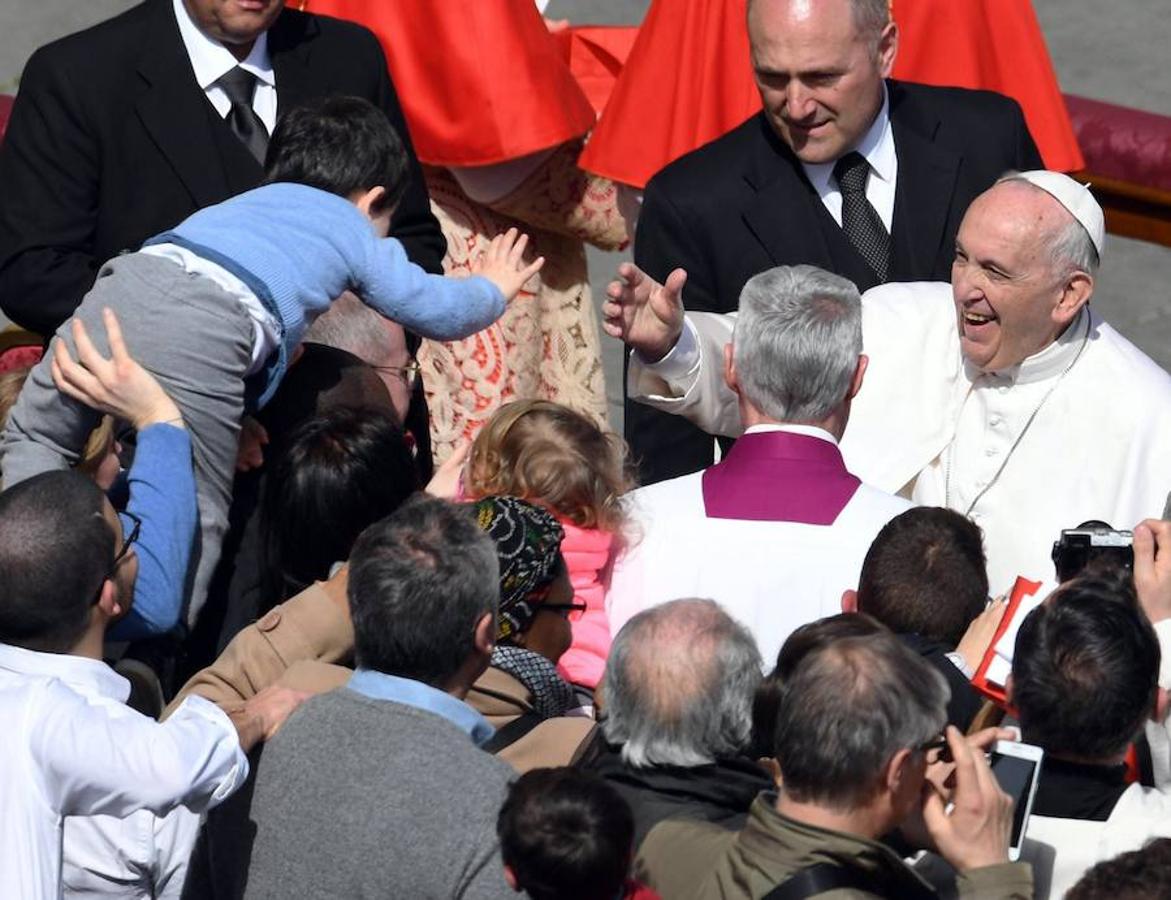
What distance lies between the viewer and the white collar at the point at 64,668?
3469 mm

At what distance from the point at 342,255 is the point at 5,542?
38.1 inches

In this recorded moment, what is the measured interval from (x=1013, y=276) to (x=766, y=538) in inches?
30.5

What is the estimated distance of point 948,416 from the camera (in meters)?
4.77

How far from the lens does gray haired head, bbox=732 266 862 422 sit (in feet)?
13.4

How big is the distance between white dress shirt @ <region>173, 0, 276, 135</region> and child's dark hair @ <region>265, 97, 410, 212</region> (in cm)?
56

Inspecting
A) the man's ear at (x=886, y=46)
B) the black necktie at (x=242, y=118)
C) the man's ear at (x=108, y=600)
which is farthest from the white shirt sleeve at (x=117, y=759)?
the man's ear at (x=886, y=46)

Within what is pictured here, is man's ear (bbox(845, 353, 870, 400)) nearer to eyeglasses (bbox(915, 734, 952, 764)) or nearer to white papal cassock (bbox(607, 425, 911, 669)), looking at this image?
white papal cassock (bbox(607, 425, 911, 669))

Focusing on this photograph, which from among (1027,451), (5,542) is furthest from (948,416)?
(5,542)

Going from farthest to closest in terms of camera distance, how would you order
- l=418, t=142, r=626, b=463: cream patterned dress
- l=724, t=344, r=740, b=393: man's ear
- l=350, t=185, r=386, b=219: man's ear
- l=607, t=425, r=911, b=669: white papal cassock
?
l=418, t=142, r=626, b=463: cream patterned dress, l=350, t=185, r=386, b=219: man's ear, l=724, t=344, r=740, b=393: man's ear, l=607, t=425, r=911, b=669: white papal cassock

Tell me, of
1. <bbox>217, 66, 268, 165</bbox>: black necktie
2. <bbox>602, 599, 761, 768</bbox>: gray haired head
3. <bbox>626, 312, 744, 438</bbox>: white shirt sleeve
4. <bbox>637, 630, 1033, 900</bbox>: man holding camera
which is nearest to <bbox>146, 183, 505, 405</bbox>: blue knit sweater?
<bbox>626, 312, 744, 438</bbox>: white shirt sleeve

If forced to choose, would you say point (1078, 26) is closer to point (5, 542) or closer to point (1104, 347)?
point (1104, 347)

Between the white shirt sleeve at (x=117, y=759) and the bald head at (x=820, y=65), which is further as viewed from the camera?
the bald head at (x=820, y=65)

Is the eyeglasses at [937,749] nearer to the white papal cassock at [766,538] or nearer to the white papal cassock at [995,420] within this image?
the white papal cassock at [766,538]

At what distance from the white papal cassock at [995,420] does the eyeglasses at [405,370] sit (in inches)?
16.6
